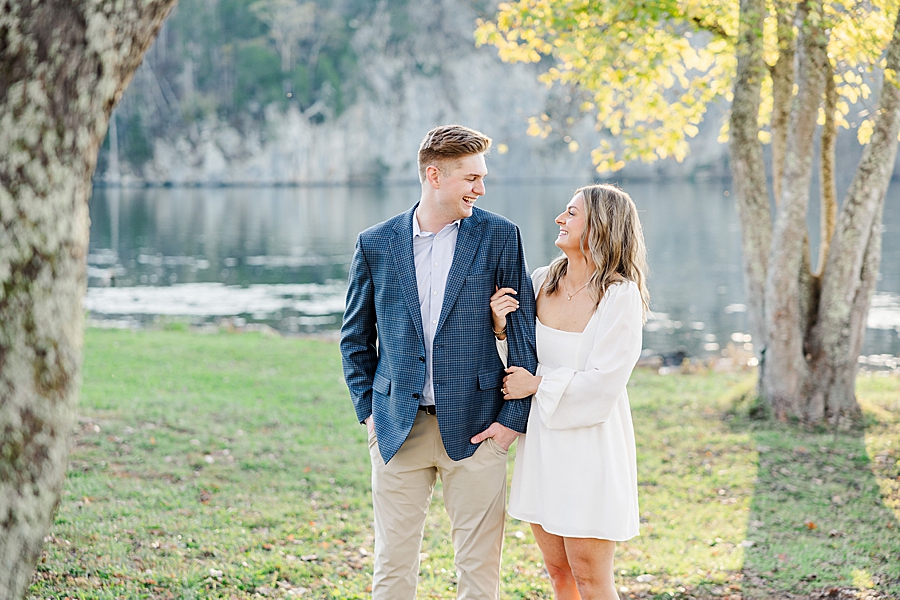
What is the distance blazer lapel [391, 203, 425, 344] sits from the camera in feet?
10.9

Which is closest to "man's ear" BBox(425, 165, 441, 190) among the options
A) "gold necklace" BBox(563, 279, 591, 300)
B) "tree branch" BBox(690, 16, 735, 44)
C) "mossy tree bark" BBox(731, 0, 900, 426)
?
"gold necklace" BBox(563, 279, 591, 300)

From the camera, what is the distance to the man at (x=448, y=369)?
3262mm

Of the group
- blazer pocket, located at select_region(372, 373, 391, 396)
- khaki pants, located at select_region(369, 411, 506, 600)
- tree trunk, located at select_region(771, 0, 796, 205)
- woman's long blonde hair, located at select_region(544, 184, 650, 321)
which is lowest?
khaki pants, located at select_region(369, 411, 506, 600)

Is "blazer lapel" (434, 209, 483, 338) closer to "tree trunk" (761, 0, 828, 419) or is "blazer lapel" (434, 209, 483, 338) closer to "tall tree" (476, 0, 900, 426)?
"tall tree" (476, 0, 900, 426)

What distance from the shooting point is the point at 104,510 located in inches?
210

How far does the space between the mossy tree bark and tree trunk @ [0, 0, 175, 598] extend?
6617 mm

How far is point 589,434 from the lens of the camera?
125 inches

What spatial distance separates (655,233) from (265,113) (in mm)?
56753

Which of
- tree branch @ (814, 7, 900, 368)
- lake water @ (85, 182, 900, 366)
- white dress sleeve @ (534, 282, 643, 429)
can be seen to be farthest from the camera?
lake water @ (85, 182, 900, 366)

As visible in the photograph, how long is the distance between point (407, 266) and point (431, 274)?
0.34 ft

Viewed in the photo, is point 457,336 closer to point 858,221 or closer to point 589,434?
point 589,434

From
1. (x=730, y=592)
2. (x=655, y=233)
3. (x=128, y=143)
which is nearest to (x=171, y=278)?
(x=655, y=233)

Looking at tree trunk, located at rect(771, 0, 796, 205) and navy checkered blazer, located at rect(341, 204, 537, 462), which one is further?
tree trunk, located at rect(771, 0, 796, 205)

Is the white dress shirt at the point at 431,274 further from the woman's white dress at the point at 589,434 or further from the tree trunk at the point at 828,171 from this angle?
A: the tree trunk at the point at 828,171
